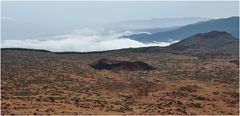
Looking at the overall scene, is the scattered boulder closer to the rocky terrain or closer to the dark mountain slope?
the rocky terrain

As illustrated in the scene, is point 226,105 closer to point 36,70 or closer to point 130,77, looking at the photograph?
point 130,77

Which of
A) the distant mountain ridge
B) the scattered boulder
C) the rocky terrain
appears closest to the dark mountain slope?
the rocky terrain

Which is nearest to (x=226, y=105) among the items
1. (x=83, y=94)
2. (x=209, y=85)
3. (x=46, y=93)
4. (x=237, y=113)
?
(x=237, y=113)

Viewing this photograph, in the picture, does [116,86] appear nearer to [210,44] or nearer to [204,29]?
[210,44]

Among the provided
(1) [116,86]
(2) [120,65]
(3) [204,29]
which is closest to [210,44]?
(2) [120,65]

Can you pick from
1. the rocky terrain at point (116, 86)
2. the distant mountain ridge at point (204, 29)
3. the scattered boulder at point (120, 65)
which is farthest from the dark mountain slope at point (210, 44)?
the distant mountain ridge at point (204, 29)

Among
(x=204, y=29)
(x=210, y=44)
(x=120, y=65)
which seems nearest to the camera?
(x=120, y=65)

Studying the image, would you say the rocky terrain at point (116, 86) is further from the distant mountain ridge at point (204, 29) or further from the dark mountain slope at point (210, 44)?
the distant mountain ridge at point (204, 29)

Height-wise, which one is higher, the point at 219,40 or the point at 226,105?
the point at 219,40
